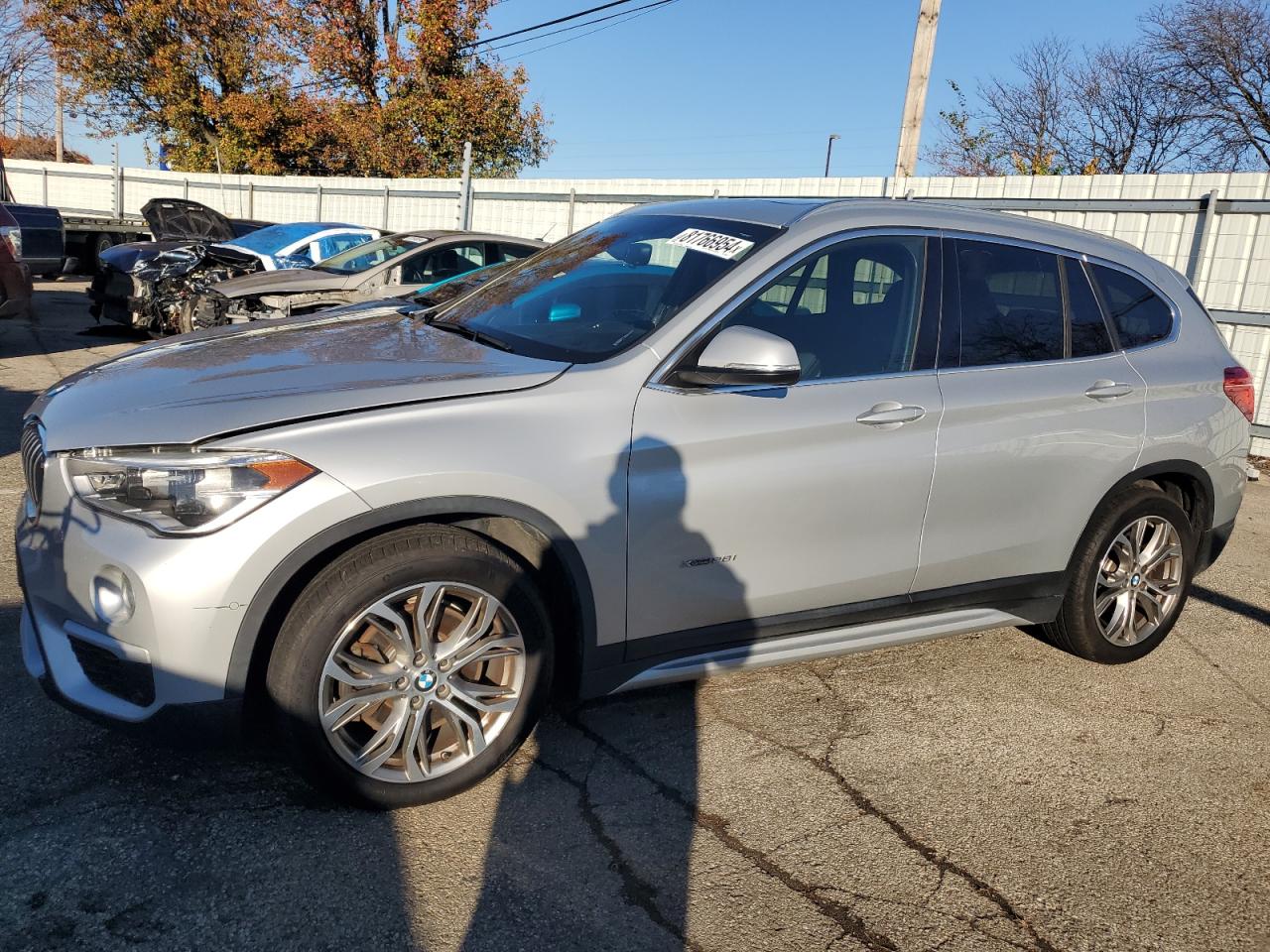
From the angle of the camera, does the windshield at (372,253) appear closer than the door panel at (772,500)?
No

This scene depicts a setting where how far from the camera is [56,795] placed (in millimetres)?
2900

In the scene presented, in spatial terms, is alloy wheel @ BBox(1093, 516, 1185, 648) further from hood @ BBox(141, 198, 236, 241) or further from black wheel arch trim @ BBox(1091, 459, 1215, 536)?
hood @ BBox(141, 198, 236, 241)

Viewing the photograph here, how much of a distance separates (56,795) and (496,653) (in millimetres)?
1307

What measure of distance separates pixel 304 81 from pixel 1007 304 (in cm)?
3284

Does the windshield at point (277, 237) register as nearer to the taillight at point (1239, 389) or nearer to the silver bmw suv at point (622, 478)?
the silver bmw suv at point (622, 478)

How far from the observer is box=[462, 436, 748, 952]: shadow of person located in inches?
101

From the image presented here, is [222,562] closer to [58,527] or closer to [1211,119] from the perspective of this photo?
[58,527]

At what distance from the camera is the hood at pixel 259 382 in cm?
273

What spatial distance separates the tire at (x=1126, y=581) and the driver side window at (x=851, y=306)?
1.27 m

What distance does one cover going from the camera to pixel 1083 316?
4102mm

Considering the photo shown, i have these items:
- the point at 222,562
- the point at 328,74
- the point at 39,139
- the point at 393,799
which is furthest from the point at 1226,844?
the point at 39,139

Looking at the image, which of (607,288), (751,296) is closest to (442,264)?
(607,288)

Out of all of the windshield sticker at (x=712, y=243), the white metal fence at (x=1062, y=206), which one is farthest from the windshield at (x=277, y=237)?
the windshield sticker at (x=712, y=243)

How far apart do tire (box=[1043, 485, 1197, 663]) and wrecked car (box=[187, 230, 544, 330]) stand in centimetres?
620
